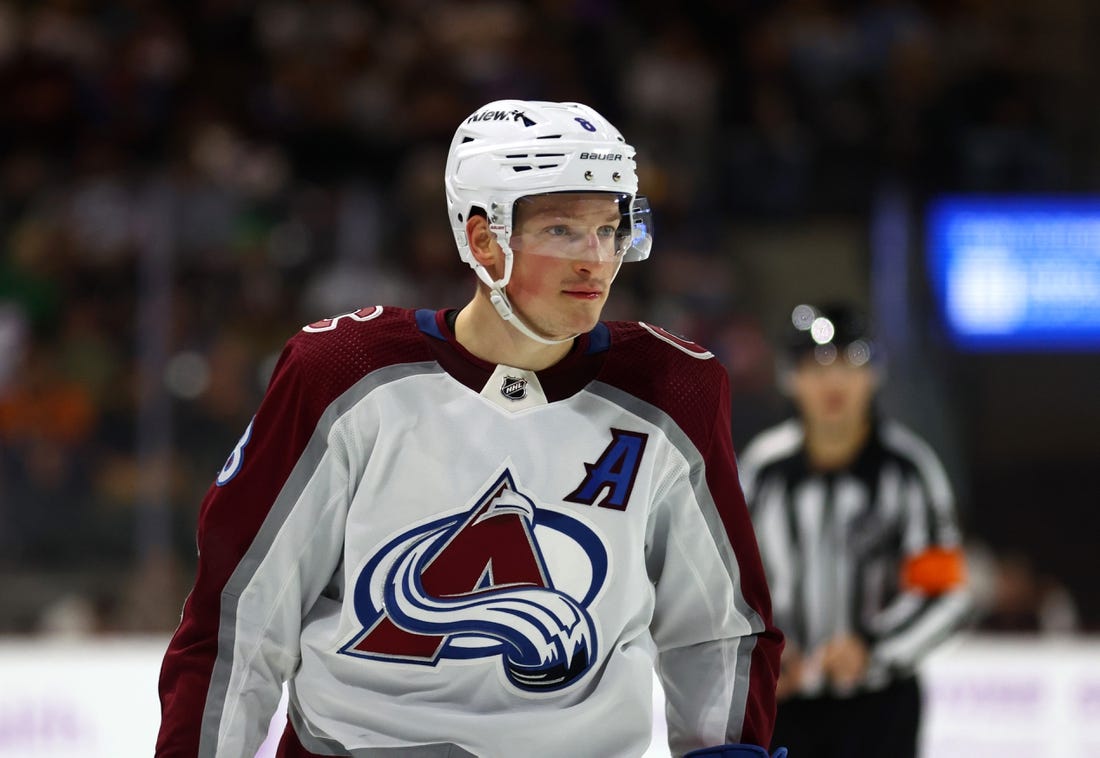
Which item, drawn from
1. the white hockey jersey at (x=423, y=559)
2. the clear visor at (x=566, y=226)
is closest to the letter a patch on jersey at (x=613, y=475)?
the white hockey jersey at (x=423, y=559)

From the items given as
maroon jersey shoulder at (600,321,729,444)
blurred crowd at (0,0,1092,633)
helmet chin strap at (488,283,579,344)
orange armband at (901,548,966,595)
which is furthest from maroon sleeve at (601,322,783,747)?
blurred crowd at (0,0,1092,633)

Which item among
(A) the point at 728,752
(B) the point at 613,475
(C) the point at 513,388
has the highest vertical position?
(C) the point at 513,388

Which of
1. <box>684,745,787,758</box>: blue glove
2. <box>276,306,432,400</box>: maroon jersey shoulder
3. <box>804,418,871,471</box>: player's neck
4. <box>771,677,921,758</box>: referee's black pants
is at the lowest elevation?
<box>771,677,921,758</box>: referee's black pants

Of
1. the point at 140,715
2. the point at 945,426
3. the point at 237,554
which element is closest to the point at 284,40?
the point at 945,426

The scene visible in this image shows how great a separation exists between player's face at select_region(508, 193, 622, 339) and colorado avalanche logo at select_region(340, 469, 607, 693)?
22 centimetres

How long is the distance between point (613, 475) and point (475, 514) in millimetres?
187

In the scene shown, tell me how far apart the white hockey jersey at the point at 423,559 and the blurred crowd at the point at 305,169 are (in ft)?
12.1

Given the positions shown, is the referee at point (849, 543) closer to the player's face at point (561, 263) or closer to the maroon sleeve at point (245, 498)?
the player's face at point (561, 263)

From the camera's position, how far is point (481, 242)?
7.02 feet

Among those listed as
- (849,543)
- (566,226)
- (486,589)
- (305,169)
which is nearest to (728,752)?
(486,589)

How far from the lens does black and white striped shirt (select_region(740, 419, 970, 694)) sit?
3.70 metres

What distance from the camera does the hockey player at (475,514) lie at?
2.03 metres

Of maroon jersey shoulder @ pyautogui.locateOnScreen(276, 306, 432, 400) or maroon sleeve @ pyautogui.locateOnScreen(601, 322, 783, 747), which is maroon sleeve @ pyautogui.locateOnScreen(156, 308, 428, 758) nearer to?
maroon jersey shoulder @ pyautogui.locateOnScreen(276, 306, 432, 400)

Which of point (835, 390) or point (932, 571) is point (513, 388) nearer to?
point (835, 390)
